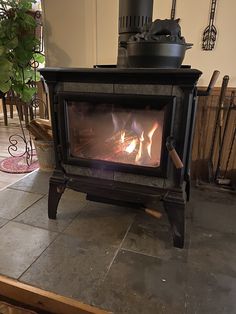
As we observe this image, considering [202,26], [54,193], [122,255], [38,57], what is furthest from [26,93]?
[122,255]

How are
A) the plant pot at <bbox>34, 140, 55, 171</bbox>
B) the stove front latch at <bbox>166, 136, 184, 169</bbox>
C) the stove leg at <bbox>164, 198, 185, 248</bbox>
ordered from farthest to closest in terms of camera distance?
the plant pot at <bbox>34, 140, 55, 171</bbox>
the stove leg at <bbox>164, 198, 185, 248</bbox>
the stove front latch at <bbox>166, 136, 184, 169</bbox>

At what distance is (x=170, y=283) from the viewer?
1014 mm

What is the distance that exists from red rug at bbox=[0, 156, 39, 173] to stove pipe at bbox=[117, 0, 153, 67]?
1.30 meters

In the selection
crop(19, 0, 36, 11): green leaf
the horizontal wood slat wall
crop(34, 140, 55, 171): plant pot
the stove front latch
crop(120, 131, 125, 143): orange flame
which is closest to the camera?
the stove front latch

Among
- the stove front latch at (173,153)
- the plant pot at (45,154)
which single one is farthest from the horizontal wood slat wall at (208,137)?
the plant pot at (45,154)

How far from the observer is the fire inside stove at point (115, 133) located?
120 centimetres

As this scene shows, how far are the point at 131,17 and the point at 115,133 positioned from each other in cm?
62

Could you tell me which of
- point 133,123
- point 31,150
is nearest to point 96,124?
point 133,123

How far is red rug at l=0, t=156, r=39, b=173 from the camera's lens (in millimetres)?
2150

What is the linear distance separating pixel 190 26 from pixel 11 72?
4.17 feet

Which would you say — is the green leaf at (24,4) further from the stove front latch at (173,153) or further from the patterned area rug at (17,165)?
the stove front latch at (173,153)

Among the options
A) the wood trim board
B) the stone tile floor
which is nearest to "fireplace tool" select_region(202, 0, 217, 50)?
the stone tile floor

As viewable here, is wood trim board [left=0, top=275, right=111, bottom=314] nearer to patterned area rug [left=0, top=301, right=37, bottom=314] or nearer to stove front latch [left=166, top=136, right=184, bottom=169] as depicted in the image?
patterned area rug [left=0, top=301, right=37, bottom=314]

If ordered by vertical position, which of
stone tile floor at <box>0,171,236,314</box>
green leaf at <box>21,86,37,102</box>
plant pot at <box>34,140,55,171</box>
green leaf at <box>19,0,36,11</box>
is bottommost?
stone tile floor at <box>0,171,236,314</box>
